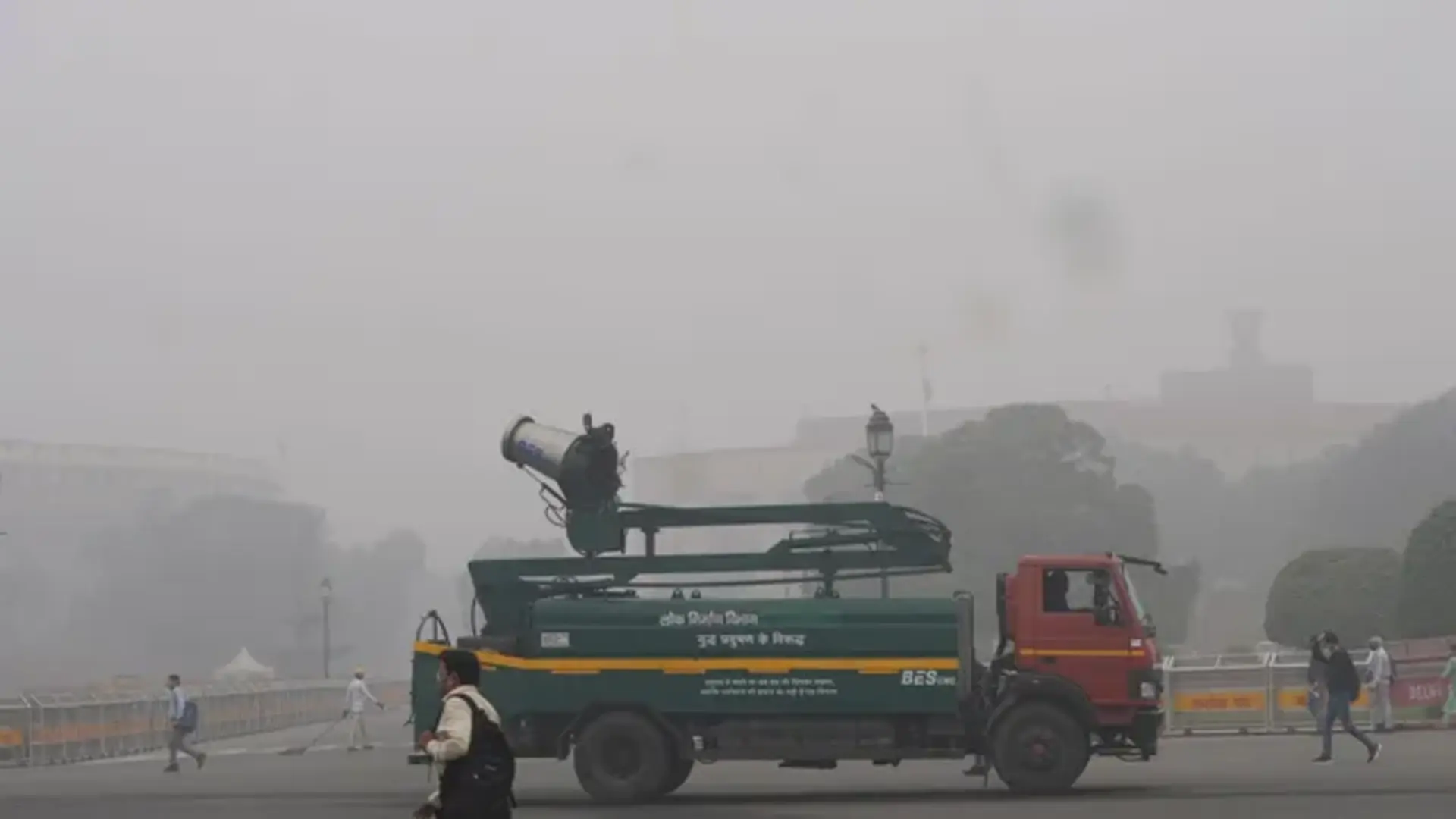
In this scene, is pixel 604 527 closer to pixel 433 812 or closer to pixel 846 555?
pixel 846 555

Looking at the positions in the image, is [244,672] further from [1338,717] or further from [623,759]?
[623,759]

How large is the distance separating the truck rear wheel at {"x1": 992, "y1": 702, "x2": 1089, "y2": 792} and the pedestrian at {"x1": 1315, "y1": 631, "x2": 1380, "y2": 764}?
713 centimetres

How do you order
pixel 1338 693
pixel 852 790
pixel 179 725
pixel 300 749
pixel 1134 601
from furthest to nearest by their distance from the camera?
pixel 300 749
pixel 179 725
pixel 1338 693
pixel 852 790
pixel 1134 601

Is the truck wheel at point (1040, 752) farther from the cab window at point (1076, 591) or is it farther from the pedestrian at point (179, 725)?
the pedestrian at point (179, 725)

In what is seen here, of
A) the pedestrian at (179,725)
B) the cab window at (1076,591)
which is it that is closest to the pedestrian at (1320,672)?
the cab window at (1076,591)

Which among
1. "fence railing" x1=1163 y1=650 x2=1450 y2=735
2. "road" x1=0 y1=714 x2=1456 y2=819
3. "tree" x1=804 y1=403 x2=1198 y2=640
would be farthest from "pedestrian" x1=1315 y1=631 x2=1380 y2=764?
"tree" x1=804 y1=403 x2=1198 y2=640

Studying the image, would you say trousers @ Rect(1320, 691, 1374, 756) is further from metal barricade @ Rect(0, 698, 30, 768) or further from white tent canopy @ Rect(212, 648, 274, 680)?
white tent canopy @ Rect(212, 648, 274, 680)

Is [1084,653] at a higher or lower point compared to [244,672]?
higher

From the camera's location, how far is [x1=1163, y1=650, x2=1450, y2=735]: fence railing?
39.3m

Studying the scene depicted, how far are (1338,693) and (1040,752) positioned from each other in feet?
26.3

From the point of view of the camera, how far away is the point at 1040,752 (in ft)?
76.4

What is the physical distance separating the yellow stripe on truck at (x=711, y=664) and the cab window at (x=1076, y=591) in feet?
4.98

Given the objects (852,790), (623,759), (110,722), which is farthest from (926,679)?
(110,722)

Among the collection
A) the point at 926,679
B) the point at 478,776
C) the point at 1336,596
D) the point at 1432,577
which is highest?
the point at 1432,577
